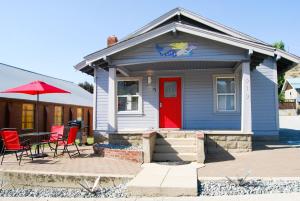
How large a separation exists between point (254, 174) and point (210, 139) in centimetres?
341

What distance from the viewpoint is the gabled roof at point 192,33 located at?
10094 millimetres

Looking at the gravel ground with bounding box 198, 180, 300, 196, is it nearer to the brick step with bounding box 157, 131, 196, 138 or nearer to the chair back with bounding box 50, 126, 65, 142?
the brick step with bounding box 157, 131, 196, 138

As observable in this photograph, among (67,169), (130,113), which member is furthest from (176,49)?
(67,169)

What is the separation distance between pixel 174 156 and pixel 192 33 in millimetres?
4316

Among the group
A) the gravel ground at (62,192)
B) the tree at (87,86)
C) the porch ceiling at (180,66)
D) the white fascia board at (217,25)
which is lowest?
the gravel ground at (62,192)

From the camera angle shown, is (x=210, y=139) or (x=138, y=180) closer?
(x=138, y=180)

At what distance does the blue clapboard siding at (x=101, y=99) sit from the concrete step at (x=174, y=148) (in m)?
4.73

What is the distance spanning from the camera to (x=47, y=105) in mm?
19328

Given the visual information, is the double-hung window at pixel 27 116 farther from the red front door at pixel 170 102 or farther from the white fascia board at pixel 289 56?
the white fascia board at pixel 289 56

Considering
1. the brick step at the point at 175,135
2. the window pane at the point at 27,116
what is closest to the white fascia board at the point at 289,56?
the brick step at the point at 175,135

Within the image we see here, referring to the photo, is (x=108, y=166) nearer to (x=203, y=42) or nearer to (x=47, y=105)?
(x=203, y=42)

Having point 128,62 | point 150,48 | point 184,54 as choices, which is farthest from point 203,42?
point 128,62

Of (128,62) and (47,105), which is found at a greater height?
(128,62)

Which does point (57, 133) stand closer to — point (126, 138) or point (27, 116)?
point (126, 138)
